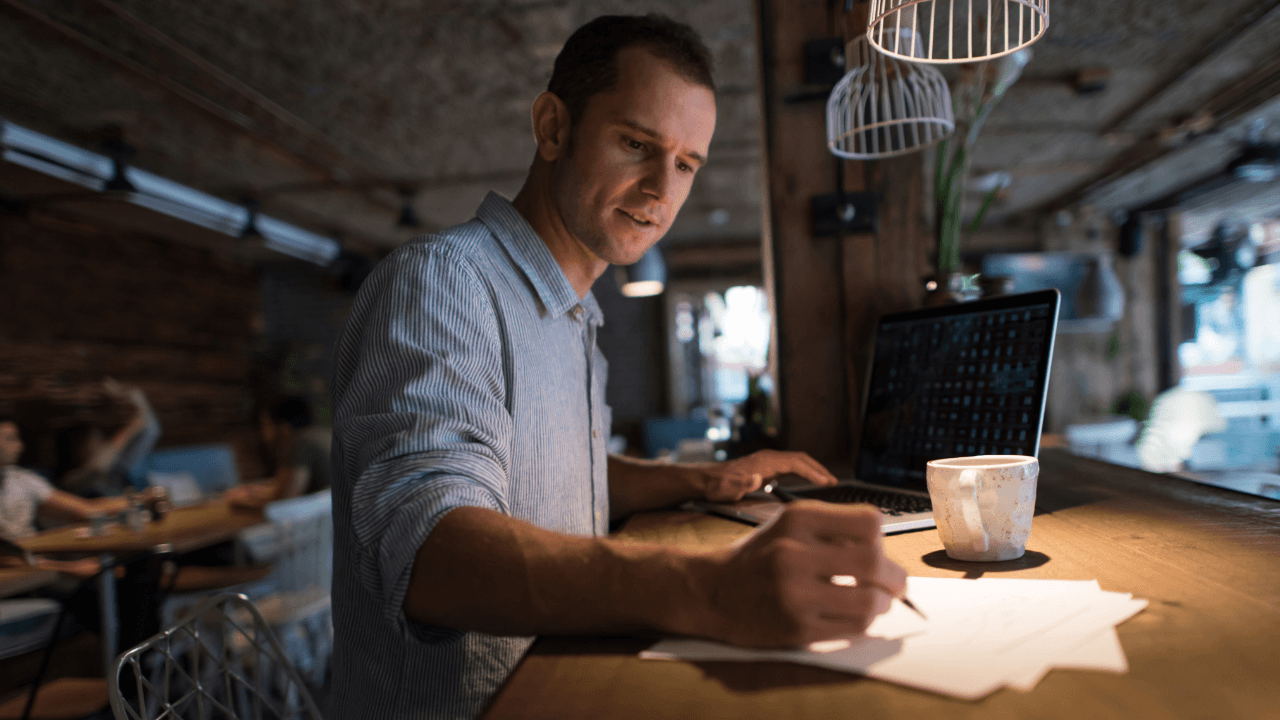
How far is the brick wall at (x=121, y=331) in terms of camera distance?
18.0 ft

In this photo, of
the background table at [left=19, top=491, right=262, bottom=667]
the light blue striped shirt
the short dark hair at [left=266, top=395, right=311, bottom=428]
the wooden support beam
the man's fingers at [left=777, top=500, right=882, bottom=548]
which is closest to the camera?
the man's fingers at [left=777, top=500, right=882, bottom=548]

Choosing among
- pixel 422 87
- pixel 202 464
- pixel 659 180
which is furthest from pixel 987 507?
pixel 202 464

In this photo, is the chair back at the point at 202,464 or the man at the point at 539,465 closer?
the man at the point at 539,465

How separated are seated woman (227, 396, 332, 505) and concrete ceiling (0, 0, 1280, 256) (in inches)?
70.9

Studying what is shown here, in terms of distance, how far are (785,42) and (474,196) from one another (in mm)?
4989

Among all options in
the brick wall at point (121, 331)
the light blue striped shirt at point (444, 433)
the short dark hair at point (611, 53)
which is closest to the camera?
the light blue striped shirt at point (444, 433)

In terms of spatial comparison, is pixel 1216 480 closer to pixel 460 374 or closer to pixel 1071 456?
pixel 1071 456

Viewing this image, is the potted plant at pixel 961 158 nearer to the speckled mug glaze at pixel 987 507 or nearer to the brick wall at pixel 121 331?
the speckled mug glaze at pixel 987 507

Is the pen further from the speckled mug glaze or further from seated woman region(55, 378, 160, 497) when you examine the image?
seated woman region(55, 378, 160, 497)

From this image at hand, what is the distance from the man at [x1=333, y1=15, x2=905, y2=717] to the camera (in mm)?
542

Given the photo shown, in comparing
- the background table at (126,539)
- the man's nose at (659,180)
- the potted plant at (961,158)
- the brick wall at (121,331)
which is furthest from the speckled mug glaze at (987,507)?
the brick wall at (121,331)

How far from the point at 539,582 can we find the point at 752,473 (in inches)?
27.5

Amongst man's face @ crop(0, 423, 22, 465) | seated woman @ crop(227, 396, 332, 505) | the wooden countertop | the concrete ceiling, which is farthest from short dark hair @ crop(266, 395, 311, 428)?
the concrete ceiling

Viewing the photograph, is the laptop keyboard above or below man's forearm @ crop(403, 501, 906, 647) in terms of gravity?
below
